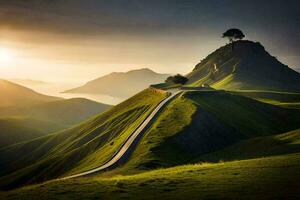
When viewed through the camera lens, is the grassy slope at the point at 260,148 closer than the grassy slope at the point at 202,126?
Yes

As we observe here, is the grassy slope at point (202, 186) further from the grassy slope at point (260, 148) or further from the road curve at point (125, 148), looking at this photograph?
the road curve at point (125, 148)

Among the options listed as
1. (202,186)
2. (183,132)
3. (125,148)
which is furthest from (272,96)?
(202,186)

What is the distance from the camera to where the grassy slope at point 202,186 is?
118 feet

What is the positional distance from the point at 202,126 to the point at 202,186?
6174 centimetres

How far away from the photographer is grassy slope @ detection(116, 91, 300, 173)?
78000 mm

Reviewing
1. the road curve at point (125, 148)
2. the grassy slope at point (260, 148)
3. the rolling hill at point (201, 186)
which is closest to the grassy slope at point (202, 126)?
the road curve at point (125, 148)

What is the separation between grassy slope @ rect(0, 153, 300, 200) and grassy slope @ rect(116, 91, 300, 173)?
788 inches

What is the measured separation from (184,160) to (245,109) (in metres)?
67.4

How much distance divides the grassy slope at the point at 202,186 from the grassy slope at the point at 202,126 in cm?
2000

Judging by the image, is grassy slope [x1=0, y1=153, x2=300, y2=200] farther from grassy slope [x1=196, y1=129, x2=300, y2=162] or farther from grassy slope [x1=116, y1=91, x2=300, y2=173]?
grassy slope [x1=196, y1=129, x2=300, y2=162]

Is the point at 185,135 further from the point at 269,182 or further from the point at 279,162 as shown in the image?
the point at 269,182

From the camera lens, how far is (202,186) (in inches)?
1542

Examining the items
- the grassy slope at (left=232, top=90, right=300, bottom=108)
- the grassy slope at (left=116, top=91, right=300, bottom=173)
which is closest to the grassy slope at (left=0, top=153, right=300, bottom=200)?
the grassy slope at (left=116, top=91, right=300, bottom=173)

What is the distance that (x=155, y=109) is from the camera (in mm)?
124000
